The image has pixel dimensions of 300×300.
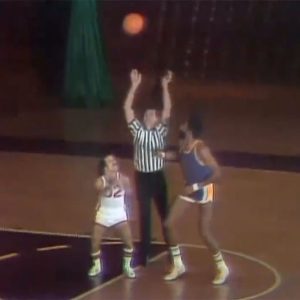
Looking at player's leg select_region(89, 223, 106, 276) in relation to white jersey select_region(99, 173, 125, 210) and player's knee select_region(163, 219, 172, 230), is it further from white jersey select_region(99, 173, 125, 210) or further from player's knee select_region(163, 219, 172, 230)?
player's knee select_region(163, 219, 172, 230)

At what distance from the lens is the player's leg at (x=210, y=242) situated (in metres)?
10.7

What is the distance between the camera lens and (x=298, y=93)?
2675 cm

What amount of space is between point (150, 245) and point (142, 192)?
826 mm

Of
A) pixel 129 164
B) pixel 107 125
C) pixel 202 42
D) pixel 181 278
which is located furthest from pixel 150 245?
pixel 202 42

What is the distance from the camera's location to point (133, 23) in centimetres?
2661

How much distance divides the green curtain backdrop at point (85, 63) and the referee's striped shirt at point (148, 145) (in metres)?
12.9

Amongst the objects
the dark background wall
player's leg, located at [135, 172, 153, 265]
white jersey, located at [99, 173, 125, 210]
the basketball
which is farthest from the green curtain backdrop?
white jersey, located at [99, 173, 125, 210]

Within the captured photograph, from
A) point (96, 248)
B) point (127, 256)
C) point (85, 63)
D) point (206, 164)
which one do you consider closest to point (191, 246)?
point (127, 256)

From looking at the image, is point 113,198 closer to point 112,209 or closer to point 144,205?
point 112,209

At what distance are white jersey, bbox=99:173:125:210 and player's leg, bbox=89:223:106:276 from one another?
0.65 ft

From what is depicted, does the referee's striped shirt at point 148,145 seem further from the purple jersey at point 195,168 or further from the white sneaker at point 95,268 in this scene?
the white sneaker at point 95,268

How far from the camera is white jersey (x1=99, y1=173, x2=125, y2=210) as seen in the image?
1076 centimetres

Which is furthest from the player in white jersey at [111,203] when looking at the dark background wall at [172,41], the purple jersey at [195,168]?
the dark background wall at [172,41]

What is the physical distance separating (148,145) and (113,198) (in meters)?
0.62
